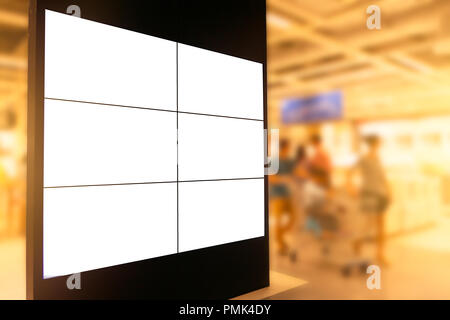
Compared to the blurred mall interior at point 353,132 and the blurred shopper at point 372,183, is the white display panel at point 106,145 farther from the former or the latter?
the blurred shopper at point 372,183

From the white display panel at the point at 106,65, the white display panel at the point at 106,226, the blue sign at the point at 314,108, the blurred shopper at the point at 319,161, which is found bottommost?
the white display panel at the point at 106,226

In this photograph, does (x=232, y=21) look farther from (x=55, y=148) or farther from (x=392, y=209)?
(x=392, y=209)

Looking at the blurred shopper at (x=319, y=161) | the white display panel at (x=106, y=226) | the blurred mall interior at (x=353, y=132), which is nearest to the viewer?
the white display panel at (x=106, y=226)

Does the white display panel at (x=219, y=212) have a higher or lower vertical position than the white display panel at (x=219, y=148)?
lower

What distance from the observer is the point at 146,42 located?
217cm

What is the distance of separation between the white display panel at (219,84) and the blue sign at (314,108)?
382 centimetres

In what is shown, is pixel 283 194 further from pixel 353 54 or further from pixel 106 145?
pixel 353 54

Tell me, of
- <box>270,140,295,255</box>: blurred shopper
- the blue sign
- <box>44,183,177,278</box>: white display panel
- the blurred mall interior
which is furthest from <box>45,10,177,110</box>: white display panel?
the blue sign

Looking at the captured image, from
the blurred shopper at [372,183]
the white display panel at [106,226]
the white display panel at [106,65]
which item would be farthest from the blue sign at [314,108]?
the white display panel at [106,226]

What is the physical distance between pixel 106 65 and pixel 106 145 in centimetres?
47

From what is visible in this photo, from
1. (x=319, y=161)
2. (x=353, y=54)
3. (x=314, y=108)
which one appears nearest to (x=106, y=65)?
(x=319, y=161)

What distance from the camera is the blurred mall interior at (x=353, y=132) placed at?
3.69 metres

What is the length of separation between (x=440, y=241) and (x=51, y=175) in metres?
5.52

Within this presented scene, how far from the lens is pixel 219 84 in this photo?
2.55m
